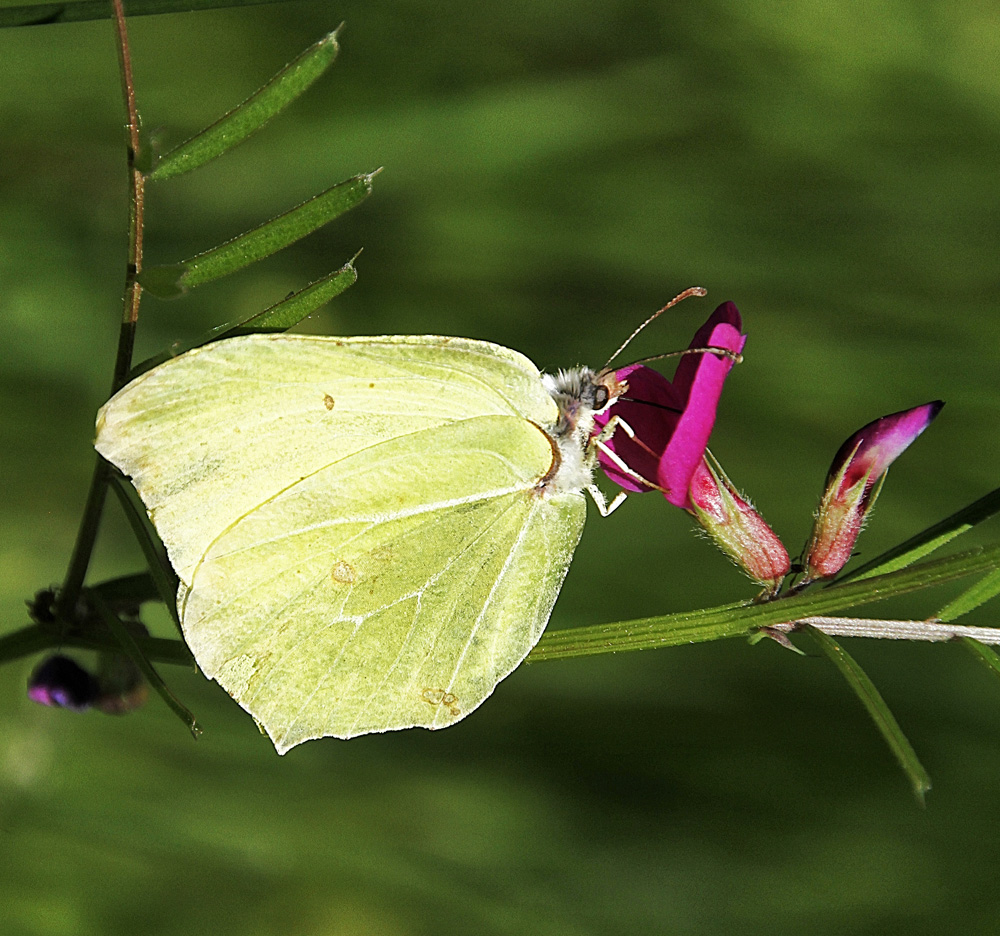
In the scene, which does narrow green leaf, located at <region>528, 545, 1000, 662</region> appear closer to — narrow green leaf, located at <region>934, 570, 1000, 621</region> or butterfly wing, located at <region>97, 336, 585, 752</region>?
narrow green leaf, located at <region>934, 570, 1000, 621</region>

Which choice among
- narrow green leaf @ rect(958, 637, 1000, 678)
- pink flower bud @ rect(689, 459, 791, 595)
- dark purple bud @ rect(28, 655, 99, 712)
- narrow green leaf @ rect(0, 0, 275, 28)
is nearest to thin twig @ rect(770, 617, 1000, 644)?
narrow green leaf @ rect(958, 637, 1000, 678)

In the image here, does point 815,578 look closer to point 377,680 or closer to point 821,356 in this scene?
point 377,680

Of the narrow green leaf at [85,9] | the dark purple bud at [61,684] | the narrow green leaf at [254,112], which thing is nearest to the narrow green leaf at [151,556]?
the narrow green leaf at [254,112]

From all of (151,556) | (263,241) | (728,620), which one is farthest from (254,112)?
(728,620)

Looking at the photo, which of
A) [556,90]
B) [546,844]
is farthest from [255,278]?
[546,844]

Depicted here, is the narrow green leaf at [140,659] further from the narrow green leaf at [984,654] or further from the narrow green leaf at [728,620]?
the narrow green leaf at [984,654]

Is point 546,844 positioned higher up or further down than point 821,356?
further down

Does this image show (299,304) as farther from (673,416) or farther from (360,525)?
(673,416)
